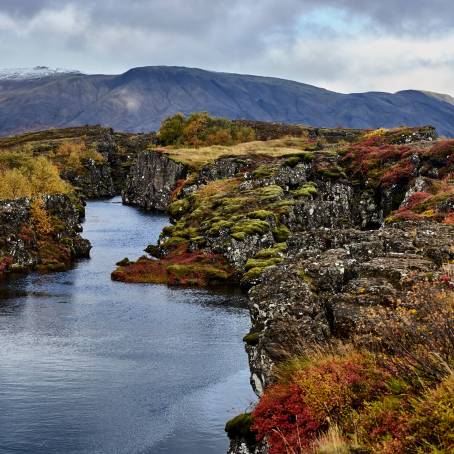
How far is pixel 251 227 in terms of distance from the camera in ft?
305

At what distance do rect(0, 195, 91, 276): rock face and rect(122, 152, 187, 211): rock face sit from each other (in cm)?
7203

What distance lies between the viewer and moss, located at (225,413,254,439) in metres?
26.1

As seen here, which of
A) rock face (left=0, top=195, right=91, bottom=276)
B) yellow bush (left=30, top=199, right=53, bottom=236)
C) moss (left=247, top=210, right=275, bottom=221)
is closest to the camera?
rock face (left=0, top=195, right=91, bottom=276)

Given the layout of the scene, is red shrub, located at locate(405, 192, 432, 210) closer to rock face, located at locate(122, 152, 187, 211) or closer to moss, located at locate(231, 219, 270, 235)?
moss, located at locate(231, 219, 270, 235)

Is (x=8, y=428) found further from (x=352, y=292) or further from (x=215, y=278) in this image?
(x=215, y=278)

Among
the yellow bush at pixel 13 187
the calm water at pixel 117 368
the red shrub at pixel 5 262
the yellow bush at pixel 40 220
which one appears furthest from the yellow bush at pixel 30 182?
the calm water at pixel 117 368

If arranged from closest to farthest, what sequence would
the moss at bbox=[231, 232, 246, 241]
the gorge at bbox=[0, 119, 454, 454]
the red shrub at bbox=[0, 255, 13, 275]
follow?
the gorge at bbox=[0, 119, 454, 454]
the red shrub at bbox=[0, 255, 13, 275]
the moss at bbox=[231, 232, 246, 241]

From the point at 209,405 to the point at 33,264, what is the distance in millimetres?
61699

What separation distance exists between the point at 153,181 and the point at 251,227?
326 ft

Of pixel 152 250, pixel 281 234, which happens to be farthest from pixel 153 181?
pixel 281 234

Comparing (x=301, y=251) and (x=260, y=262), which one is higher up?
(x=301, y=251)

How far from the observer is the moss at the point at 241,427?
26.1 m

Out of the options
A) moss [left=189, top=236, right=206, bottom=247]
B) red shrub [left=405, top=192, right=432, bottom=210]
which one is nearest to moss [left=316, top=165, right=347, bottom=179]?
moss [left=189, top=236, right=206, bottom=247]

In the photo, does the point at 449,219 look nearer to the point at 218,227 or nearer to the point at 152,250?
the point at 218,227
